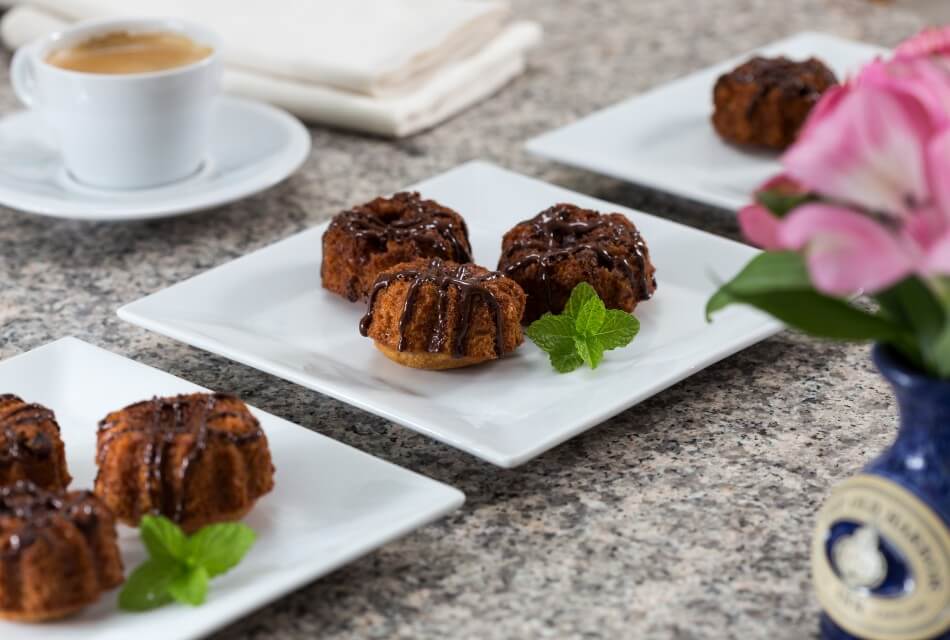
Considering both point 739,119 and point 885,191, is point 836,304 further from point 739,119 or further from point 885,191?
point 739,119

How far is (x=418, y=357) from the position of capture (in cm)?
147

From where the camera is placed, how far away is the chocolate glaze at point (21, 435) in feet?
3.84

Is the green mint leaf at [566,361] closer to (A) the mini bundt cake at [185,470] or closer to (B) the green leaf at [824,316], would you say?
(A) the mini bundt cake at [185,470]

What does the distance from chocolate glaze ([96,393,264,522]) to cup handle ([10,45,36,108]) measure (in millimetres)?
1000

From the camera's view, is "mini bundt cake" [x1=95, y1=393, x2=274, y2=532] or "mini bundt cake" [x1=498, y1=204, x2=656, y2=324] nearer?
"mini bundt cake" [x1=95, y1=393, x2=274, y2=532]

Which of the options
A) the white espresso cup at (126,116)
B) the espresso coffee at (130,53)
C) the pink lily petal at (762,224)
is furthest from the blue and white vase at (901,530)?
the espresso coffee at (130,53)

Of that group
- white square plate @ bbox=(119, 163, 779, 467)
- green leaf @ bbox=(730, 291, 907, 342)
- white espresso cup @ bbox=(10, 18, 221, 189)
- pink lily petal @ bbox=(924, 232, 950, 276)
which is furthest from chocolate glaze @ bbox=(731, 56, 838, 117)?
pink lily petal @ bbox=(924, 232, 950, 276)

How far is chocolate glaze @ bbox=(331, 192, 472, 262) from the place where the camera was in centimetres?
163

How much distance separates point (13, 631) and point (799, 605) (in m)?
0.62

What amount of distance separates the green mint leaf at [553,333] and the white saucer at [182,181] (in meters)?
0.60

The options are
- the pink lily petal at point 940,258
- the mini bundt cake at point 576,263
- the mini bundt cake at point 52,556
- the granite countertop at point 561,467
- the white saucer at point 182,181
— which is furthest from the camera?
the white saucer at point 182,181

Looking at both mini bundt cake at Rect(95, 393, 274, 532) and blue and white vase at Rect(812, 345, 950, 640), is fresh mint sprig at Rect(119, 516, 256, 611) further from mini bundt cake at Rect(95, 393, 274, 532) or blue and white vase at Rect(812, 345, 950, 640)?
blue and white vase at Rect(812, 345, 950, 640)

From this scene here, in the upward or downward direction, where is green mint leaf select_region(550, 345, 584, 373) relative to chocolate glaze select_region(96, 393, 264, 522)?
downward

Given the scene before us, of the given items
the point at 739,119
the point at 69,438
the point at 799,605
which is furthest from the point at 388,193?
the point at 799,605
